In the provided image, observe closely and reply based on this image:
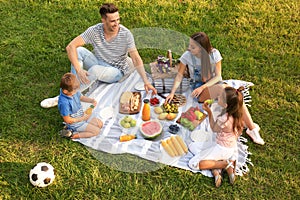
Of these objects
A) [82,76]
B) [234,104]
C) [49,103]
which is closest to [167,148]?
[234,104]

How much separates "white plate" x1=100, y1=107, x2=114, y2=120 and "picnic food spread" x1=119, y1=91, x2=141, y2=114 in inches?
3.8

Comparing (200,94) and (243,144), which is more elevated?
(200,94)

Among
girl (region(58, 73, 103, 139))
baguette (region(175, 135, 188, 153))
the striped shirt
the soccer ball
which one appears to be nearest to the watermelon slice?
baguette (region(175, 135, 188, 153))

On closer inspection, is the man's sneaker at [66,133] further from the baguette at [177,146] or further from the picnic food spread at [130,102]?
the baguette at [177,146]

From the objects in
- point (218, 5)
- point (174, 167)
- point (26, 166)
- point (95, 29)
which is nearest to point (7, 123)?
point (26, 166)

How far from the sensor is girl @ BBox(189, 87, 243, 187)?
2859 millimetres

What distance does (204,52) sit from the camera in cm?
340

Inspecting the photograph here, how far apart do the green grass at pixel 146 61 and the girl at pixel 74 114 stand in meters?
0.12

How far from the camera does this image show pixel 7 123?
3428mm

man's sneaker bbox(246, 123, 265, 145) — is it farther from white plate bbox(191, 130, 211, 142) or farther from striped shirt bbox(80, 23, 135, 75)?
striped shirt bbox(80, 23, 135, 75)

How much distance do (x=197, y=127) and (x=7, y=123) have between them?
1.83 m

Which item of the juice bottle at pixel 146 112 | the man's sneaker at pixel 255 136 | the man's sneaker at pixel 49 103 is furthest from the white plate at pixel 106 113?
the man's sneaker at pixel 255 136

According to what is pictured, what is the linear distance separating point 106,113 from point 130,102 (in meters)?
0.27

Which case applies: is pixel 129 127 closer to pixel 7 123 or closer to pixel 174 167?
pixel 174 167
